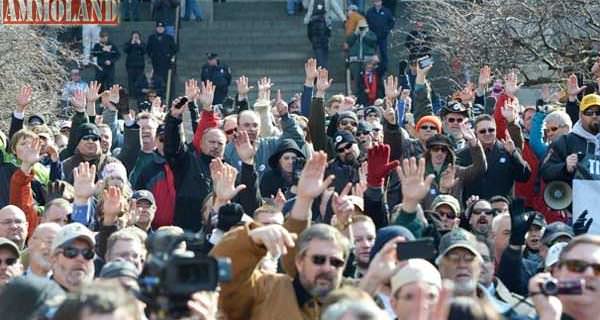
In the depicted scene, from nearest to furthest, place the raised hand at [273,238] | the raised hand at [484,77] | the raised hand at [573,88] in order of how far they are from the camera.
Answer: the raised hand at [273,238], the raised hand at [573,88], the raised hand at [484,77]

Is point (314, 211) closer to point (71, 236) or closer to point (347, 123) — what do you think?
point (347, 123)

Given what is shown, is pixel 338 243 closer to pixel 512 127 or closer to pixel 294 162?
pixel 294 162

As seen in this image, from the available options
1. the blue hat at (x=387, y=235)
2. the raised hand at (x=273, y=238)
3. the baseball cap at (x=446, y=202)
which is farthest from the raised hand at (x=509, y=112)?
the raised hand at (x=273, y=238)

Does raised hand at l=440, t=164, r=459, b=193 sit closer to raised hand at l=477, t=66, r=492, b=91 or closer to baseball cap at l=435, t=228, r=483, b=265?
baseball cap at l=435, t=228, r=483, b=265

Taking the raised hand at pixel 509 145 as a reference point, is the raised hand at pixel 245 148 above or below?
above

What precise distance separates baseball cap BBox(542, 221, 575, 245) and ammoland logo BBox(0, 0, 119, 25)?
50.9 ft

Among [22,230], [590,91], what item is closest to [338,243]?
[22,230]

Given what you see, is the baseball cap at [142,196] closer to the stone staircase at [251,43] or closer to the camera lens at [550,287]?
the camera lens at [550,287]

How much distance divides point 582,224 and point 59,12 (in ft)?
57.6

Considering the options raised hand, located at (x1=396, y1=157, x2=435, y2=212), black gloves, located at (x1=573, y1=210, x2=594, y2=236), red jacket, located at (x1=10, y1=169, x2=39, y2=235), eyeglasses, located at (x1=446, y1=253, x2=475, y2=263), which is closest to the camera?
eyeglasses, located at (x1=446, y1=253, x2=475, y2=263)

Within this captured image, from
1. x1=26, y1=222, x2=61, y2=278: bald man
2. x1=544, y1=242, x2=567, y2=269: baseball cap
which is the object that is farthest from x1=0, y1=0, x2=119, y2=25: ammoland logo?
x1=544, y1=242, x2=567, y2=269: baseball cap

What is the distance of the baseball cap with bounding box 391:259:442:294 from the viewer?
9086 millimetres

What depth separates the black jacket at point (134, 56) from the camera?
34688 mm

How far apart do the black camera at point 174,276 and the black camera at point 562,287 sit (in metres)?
1.49
